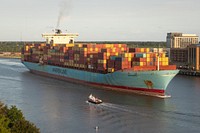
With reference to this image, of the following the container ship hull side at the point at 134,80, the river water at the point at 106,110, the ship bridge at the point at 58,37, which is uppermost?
the ship bridge at the point at 58,37

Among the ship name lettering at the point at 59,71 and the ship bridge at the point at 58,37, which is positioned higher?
the ship bridge at the point at 58,37

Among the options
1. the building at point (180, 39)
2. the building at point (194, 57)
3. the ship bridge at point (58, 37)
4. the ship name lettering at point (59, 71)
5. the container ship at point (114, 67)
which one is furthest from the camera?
the building at point (180, 39)

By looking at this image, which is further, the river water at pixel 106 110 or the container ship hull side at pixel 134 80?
the container ship hull side at pixel 134 80

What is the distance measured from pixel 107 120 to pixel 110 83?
12.6 m

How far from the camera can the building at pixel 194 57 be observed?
63812 millimetres

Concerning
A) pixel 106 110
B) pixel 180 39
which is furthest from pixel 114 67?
pixel 180 39

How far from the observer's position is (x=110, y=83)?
36.2 meters

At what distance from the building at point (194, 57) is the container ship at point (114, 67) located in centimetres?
2395

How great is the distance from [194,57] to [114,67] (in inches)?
1313

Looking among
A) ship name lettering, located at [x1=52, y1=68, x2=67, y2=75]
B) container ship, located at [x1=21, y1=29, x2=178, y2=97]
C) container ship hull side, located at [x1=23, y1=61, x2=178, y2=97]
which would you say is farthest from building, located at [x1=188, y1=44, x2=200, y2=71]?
container ship hull side, located at [x1=23, y1=61, x2=178, y2=97]

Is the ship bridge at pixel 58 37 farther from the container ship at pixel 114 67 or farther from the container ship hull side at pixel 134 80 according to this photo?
the container ship hull side at pixel 134 80

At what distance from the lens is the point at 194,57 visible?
65688 mm

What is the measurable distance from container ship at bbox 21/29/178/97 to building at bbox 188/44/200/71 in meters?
24.0

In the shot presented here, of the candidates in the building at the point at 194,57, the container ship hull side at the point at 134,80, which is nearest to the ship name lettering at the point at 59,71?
the container ship hull side at the point at 134,80
